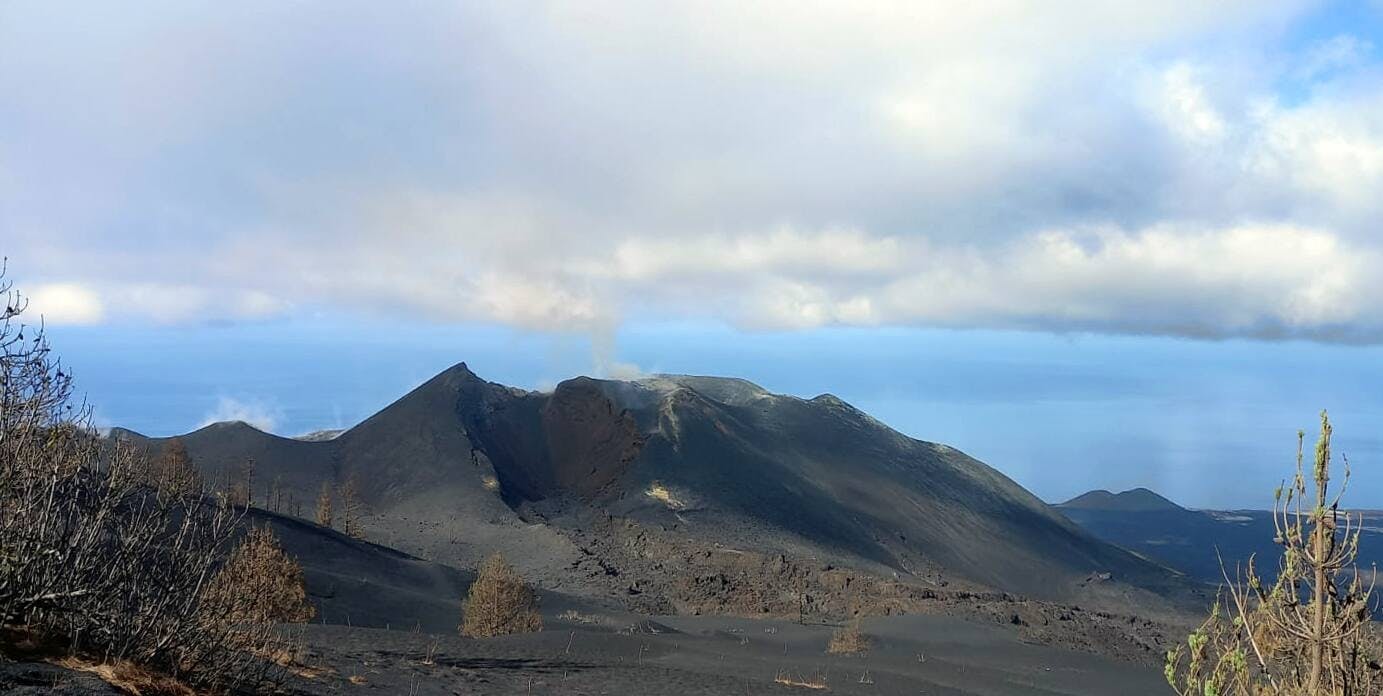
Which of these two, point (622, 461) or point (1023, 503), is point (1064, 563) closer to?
point (1023, 503)

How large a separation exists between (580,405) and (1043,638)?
63.3m

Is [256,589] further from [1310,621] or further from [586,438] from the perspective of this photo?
[586,438]

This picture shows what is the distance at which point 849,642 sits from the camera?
126 ft

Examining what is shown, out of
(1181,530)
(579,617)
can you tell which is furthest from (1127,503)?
(579,617)

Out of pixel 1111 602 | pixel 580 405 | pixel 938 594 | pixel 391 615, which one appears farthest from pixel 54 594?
pixel 580 405

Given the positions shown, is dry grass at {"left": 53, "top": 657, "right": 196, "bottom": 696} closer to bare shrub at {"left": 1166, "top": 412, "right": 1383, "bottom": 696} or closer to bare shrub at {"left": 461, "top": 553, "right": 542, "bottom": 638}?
bare shrub at {"left": 1166, "top": 412, "right": 1383, "bottom": 696}

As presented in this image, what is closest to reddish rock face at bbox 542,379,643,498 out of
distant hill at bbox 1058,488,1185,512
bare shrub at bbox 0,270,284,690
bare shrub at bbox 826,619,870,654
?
bare shrub at bbox 826,619,870,654

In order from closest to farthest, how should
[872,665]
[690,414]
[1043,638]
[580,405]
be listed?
[872,665] < [1043,638] < [690,414] < [580,405]

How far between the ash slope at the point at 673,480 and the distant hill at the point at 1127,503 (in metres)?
88.3

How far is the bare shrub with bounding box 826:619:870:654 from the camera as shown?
123 ft

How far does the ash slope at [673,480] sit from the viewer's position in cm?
7531

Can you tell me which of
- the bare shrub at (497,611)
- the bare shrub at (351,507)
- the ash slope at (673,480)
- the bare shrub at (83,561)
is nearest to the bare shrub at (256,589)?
the bare shrub at (83,561)

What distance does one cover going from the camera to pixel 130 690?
10719 millimetres

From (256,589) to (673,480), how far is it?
64.2 meters
